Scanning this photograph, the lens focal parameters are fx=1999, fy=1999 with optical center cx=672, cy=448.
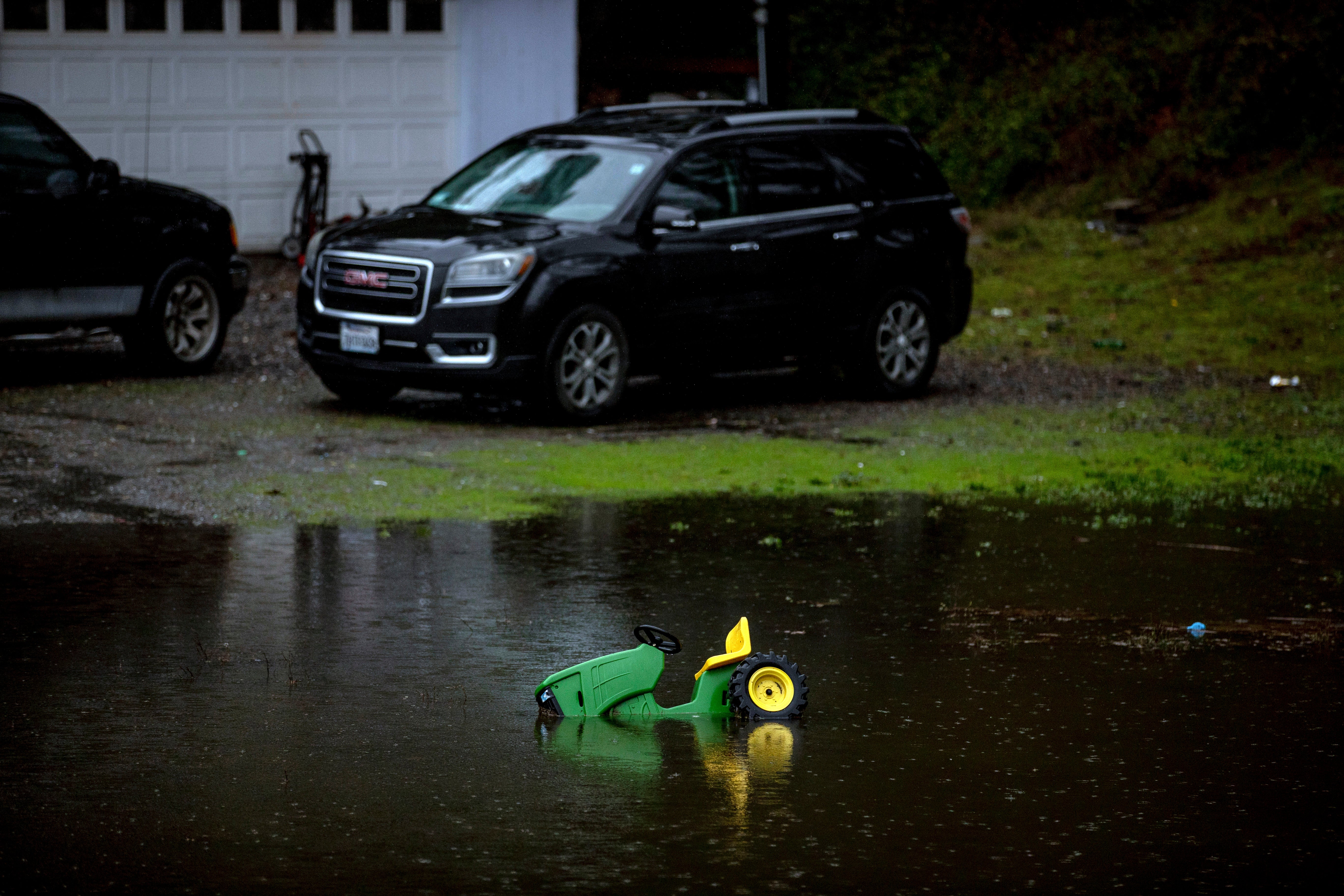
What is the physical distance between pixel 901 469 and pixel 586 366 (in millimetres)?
2454

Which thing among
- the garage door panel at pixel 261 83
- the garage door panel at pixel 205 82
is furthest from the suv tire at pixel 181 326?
the garage door panel at pixel 261 83

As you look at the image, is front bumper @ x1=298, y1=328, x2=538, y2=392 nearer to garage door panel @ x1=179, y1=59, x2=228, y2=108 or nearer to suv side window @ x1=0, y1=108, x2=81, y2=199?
suv side window @ x1=0, y1=108, x2=81, y2=199

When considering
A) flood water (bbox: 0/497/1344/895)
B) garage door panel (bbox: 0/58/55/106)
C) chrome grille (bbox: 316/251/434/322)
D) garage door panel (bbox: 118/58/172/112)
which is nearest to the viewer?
flood water (bbox: 0/497/1344/895)

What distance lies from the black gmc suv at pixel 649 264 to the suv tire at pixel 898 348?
0.02 metres

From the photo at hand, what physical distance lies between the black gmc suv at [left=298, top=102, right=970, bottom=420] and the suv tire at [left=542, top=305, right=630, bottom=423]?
0.01 metres

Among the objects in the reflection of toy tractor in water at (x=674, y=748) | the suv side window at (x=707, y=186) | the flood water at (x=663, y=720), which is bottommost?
the reflection of toy tractor in water at (x=674, y=748)

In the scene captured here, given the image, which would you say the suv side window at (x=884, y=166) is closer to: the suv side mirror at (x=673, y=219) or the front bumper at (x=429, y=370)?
the suv side mirror at (x=673, y=219)

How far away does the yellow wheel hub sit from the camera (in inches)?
247

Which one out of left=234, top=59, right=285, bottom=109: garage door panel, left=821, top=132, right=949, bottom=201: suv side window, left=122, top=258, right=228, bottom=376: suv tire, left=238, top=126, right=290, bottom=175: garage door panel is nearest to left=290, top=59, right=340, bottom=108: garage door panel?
left=234, top=59, right=285, bottom=109: garage door panel

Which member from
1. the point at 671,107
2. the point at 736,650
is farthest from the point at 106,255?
the point at 736,650

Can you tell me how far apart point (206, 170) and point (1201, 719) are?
58.2 feet

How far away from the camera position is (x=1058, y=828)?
17.1 ft

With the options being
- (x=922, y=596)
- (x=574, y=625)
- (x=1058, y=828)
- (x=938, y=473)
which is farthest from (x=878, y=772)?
(x=938, y=473)

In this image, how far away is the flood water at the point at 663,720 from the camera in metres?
4.93
